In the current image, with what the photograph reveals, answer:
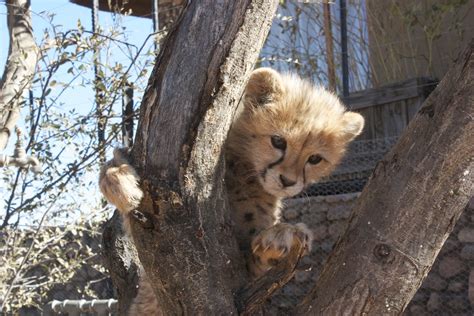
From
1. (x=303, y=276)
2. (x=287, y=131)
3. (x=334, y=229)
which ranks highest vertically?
(x=287, y=131)

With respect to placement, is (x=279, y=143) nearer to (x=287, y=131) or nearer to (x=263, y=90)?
(x=287, y=131)

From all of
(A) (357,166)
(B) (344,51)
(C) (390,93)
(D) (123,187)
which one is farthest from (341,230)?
(D) (123,187)

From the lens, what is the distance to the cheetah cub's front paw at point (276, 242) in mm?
2348

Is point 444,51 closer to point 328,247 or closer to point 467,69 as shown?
point 328,247

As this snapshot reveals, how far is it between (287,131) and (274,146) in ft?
0.24

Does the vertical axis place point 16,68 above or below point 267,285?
above

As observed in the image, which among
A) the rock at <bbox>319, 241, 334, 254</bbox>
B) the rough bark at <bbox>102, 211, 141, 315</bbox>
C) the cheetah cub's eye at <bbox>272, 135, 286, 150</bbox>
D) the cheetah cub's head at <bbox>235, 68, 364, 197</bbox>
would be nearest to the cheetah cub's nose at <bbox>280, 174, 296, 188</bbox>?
the cheetah cub's head at <bbox>235, 68, 364, 197</bbox>

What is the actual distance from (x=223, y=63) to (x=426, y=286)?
3450 millimetres

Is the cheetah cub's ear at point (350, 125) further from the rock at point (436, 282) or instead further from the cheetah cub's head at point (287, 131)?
the rock at point (436, 282)

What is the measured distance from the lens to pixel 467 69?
6.31ft

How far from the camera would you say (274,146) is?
2977 mm

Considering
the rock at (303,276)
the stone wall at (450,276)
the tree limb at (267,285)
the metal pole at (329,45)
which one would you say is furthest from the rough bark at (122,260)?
the metal pole at (329,45)

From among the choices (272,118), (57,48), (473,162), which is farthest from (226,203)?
(57,48)

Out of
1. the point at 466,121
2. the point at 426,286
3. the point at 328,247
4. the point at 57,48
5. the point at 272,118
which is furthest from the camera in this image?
the point at 328,247
